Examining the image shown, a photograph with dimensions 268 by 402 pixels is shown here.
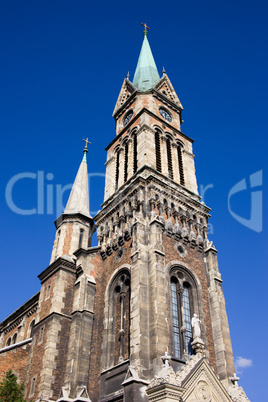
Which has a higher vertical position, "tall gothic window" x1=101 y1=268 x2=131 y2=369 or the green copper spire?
the green copper spire

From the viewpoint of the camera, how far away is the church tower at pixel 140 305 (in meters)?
18.0

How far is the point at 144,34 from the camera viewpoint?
44.6m

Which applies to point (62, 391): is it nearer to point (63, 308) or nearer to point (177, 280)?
point (63, 308)

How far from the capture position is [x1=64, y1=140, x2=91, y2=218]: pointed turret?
33531 mm

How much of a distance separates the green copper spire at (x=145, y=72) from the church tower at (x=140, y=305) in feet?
18.2

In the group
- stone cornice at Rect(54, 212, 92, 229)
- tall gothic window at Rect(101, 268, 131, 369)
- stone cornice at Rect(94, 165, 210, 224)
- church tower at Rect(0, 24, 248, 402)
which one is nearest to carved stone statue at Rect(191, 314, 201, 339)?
church tower at Rect(0, 24, 248, 402)

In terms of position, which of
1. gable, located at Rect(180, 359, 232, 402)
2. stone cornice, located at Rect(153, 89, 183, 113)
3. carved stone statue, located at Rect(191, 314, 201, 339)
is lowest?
gable, located at Rect(180, 359, 232, 402)

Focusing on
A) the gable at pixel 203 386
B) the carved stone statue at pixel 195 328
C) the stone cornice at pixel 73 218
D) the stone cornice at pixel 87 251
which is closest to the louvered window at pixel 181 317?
the carved stone statue at pixel 195 328

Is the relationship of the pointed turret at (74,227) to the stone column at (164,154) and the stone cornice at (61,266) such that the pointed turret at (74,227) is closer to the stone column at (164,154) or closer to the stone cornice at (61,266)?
the stone cornice at (61,266)

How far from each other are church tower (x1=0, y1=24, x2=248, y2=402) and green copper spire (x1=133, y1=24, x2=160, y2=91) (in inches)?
218

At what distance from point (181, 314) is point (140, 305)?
3.07 m

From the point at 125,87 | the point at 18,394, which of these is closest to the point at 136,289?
the point at 18,394

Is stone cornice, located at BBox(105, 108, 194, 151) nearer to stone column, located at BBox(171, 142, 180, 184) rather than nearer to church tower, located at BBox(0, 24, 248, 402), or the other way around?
church tower, located at BBox(0, 24, 248, 402)

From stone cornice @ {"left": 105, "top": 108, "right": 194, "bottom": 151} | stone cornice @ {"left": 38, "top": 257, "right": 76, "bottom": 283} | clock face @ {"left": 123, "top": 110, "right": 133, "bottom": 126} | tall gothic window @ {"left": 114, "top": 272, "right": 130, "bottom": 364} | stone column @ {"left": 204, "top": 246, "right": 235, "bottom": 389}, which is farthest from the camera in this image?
clock face @ {"left": 123, "top": 110, "right": 133, "bottom": 126}
